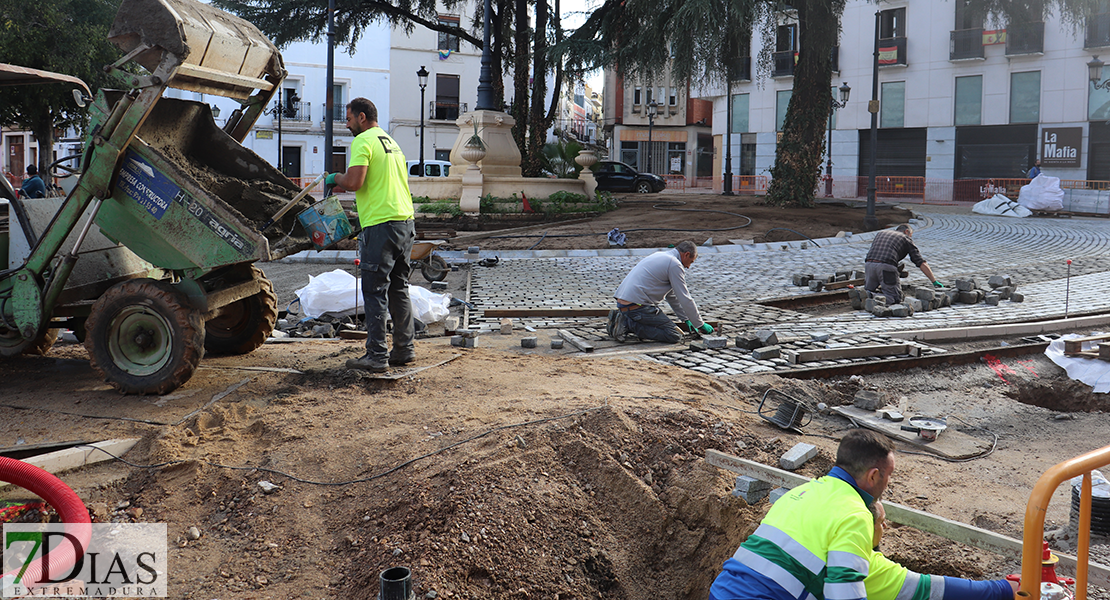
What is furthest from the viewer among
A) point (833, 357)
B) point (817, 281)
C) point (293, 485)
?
point (817, 281)

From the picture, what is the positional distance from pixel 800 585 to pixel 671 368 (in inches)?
175

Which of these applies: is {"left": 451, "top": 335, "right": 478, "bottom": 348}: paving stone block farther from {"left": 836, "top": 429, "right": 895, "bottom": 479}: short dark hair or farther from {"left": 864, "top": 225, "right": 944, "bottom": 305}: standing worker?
{"left": 864, "top": 225, "right": 944, "bottom": 305}: standing worker

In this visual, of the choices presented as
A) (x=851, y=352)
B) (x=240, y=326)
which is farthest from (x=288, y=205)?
(x=851, y=352)

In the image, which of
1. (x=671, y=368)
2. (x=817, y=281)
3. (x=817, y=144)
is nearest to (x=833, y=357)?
(x=671, y=368)

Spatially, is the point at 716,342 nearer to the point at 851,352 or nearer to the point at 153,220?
the point at 851,352

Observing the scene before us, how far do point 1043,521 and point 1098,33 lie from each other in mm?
37095

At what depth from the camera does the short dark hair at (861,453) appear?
306 centimetres

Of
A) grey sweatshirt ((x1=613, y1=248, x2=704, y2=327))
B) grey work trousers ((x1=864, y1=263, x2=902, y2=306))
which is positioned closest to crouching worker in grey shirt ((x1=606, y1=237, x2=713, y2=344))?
grey sweatshirt ((x1=613, y1=248, x2=704, y2=327))

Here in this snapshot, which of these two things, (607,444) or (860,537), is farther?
(607,444)

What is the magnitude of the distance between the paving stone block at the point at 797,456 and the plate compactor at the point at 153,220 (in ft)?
12.0

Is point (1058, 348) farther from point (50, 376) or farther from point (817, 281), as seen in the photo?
point (50, 376)

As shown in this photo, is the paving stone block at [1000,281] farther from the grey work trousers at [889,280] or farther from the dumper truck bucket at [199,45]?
the dumper truck bucket at [199,45]

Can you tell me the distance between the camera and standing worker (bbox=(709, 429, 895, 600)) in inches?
112

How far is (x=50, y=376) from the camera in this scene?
6.45 m
